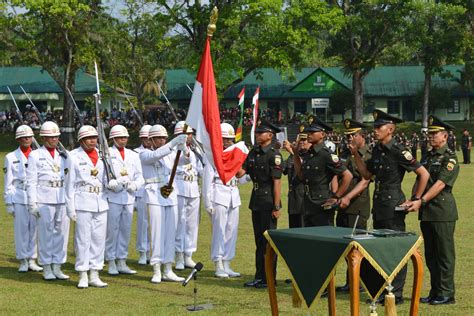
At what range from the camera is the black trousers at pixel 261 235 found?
12492 millimetres

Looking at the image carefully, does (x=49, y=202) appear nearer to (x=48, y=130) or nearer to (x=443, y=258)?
(x=48, y=130)

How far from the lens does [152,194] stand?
13.2 metres

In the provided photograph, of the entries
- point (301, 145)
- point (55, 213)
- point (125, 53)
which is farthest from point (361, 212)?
point (125, 53)

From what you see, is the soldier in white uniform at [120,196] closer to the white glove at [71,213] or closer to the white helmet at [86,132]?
the white helmet at [86,132]

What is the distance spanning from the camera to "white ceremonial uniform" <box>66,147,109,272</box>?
41.4ft

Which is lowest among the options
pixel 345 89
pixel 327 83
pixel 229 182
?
pixel 229 182

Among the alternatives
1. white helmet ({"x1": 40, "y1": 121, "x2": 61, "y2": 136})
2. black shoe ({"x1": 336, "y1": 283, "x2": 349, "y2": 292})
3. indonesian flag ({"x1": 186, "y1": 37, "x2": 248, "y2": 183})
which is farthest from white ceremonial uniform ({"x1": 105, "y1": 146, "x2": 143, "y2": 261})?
black shoe ({"x1": 336, "y1": 283, "x2": 349, "y2": 292})

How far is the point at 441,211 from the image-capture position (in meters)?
11.0

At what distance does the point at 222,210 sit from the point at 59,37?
46.5m

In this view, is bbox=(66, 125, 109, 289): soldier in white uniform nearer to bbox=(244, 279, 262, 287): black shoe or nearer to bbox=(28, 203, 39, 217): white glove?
bbox=(28, 203, 39, 217): white glove

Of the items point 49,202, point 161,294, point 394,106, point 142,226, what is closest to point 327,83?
point 394,106

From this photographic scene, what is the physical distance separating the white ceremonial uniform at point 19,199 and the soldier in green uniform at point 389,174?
5.51 metres

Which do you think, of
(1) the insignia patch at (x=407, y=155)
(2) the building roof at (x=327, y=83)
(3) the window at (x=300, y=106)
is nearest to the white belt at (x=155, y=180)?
(1) the insignia patch at (x=407, y=155)

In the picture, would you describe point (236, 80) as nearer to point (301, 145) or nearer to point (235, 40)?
point (235, 40)
